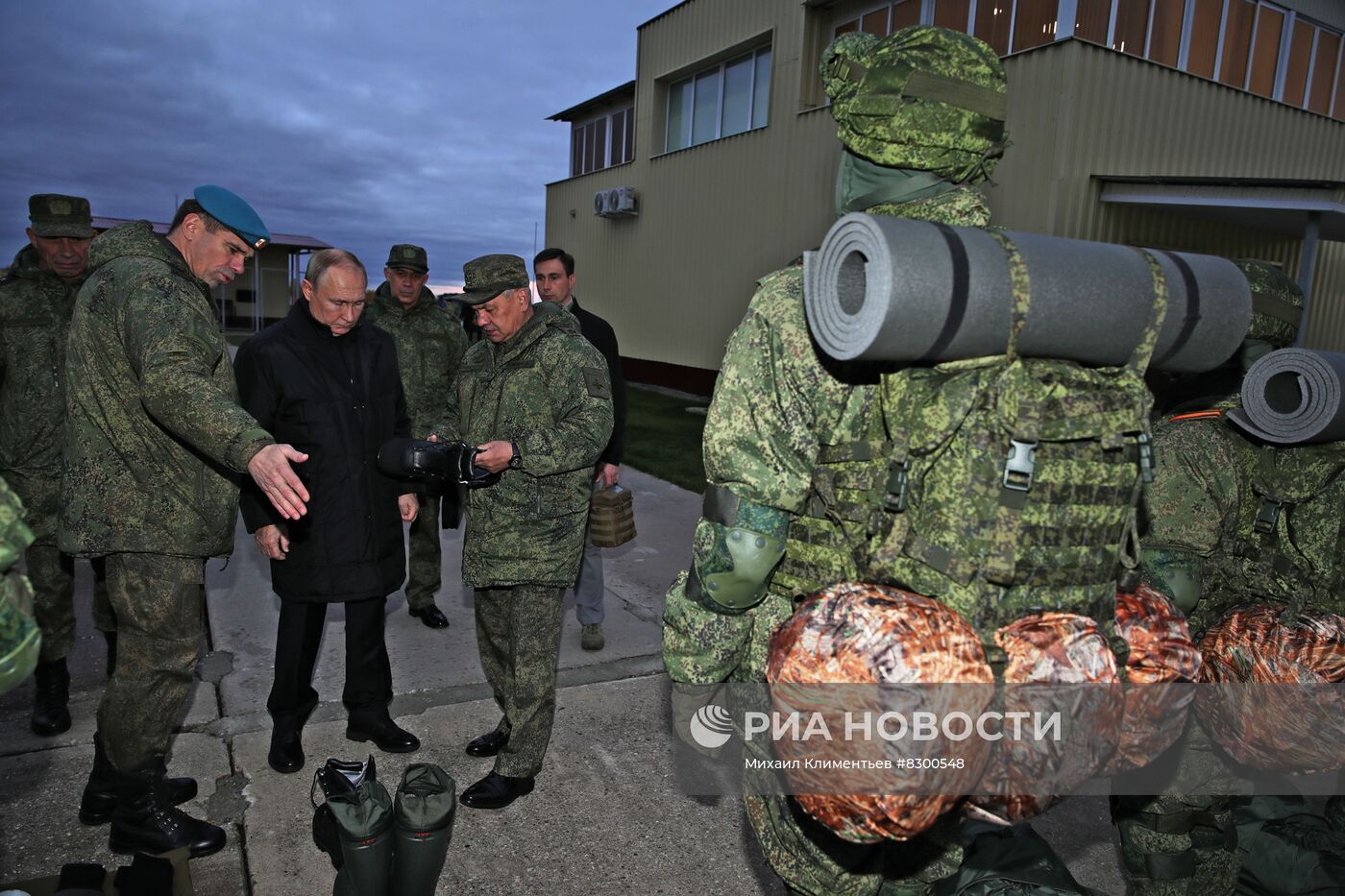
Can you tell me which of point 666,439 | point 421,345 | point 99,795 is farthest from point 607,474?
point 666,439

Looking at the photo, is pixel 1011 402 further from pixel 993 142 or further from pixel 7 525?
pixel 7 525

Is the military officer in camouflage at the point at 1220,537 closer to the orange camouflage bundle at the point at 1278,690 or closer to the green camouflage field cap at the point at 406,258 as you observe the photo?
the orange camouflage bundle at the point at 1278,690

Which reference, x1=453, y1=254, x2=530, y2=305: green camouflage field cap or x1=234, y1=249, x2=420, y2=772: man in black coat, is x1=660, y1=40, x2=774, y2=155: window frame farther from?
x1=234, y1=249, x2=420, y2=772: man in black coat

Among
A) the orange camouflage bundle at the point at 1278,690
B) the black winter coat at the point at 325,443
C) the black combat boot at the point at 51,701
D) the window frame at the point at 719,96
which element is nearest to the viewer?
the orange camouflage bundle at the point at 1278,690

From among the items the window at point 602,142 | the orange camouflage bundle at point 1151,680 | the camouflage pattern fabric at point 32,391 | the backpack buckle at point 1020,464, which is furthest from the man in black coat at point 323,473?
the window at point 602,142

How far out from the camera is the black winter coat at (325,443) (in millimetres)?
3297

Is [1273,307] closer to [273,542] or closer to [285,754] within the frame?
[273,542]

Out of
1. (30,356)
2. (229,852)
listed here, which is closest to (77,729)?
(229,852)

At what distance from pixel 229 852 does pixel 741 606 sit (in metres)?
2.18

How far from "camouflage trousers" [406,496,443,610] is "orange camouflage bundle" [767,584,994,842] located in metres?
3.83

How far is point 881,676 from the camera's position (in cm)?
144

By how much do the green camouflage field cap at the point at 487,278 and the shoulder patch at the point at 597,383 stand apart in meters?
0.43

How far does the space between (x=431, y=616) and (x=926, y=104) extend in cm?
408

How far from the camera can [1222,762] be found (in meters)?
2.52
